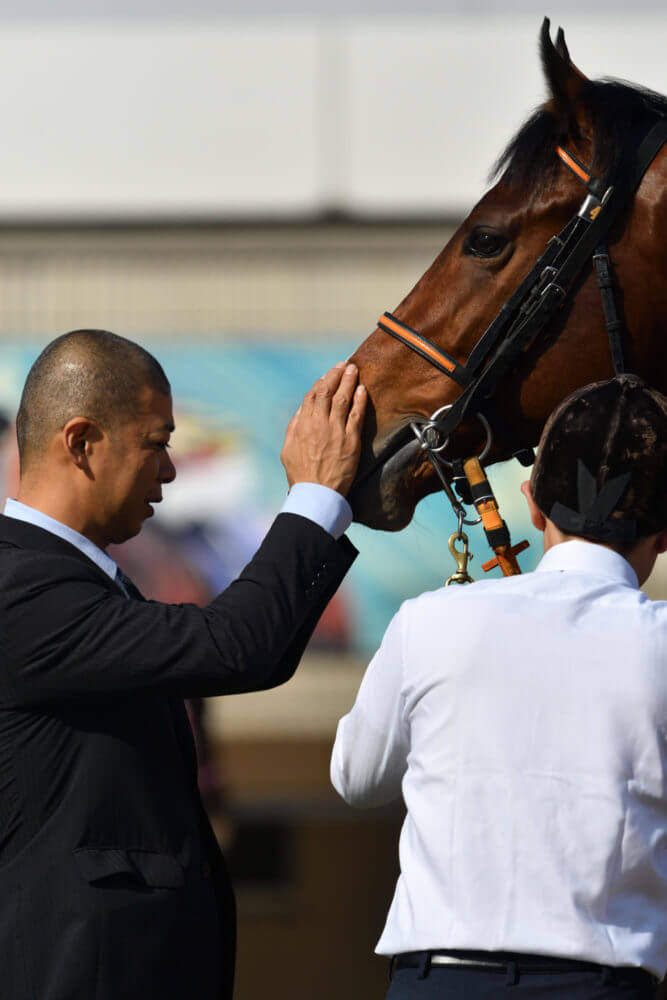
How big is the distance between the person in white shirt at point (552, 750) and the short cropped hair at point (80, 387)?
0.65m

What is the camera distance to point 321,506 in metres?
1.95

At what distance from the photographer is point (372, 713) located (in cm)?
165

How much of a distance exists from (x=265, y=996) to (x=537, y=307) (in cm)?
341

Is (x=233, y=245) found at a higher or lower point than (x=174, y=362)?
higher

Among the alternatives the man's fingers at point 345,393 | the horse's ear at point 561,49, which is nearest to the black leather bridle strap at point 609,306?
the horse's ear at point 561,49

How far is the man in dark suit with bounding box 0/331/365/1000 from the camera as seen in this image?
1705 millimetres

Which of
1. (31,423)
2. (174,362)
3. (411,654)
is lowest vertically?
(174,362)

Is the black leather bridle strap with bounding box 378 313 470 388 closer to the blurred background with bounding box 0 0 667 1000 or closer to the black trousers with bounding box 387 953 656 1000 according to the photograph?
the black trousers with bounding box 387 953 656 1000

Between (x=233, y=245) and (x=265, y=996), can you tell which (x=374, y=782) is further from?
(x=233, y=245)

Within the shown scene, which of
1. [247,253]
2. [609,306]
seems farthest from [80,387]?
[247,253]

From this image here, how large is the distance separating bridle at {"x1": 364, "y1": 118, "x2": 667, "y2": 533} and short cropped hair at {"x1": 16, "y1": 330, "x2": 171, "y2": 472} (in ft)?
1.95

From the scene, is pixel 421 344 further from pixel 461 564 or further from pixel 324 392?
pixel 461 564

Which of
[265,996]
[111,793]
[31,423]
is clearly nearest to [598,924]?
[111,793]

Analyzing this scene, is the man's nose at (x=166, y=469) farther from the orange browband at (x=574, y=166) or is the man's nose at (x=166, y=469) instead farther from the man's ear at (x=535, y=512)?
the orange browband at (x=574, y=166)
